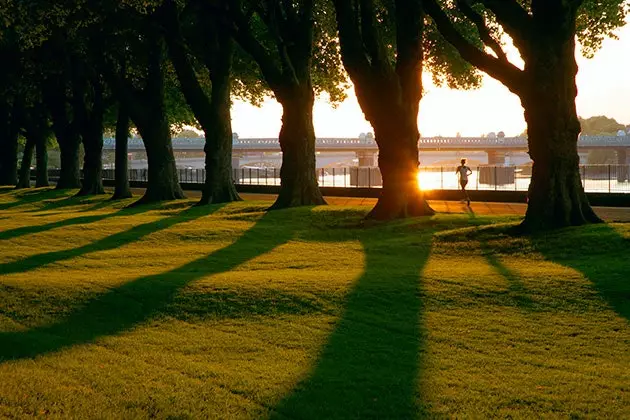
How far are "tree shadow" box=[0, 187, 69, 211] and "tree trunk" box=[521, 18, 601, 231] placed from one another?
27.1m

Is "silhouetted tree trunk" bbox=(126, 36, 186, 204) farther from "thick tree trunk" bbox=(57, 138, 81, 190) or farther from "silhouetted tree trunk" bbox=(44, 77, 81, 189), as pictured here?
"thick tree trunk" bbox=(57, 138, 81, 190)

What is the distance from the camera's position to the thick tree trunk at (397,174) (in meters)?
22.3

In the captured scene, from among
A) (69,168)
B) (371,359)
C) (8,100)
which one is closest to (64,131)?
(69,168)

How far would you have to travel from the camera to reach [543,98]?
17.5m

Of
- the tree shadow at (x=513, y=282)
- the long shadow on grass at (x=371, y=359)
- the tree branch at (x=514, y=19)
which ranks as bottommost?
the long shadow on grass at (x=371, y=359)

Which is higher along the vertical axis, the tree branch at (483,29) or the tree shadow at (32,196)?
the tree branch at (483,29)

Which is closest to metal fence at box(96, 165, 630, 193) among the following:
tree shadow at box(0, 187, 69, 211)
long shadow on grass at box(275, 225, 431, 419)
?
tree shadow at box(0, 187, 69, 211)

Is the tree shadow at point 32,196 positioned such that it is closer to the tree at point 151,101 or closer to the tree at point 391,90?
the tree at point 151,101

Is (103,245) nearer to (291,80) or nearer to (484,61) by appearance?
(484,61)

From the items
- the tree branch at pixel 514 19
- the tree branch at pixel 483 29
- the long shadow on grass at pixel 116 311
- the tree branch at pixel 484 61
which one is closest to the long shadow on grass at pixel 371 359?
the long shadow on grass at pixel 116 311

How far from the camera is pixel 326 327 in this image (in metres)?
10.7

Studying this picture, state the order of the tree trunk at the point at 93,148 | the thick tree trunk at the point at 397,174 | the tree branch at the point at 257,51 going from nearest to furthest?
1. the thick tree trunk at the point at 397,174
2. the tree branch at the point at 257,51
3. the tree trunk at the point at 93,148

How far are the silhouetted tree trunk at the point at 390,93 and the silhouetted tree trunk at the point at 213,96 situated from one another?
10298 millimetres

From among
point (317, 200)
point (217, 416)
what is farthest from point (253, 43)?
point (217, 416)
